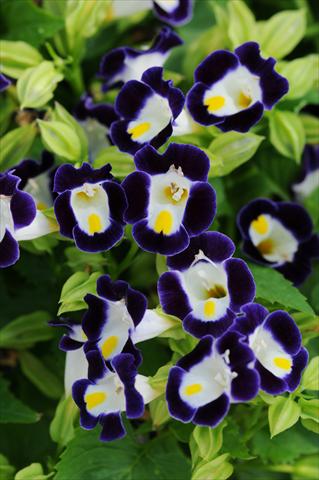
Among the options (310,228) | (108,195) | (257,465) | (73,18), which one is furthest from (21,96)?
(257,465)

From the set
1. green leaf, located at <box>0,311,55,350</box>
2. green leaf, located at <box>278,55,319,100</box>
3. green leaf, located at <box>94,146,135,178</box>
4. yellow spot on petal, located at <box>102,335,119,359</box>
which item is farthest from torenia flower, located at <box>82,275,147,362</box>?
green leaf, located at <box>278,55,319,100</box>

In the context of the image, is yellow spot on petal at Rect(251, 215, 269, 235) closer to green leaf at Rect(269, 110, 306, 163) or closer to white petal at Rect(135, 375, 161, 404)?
green leaf at Rect(269, 110, 306, 163)

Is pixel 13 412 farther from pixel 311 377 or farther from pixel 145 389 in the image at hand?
pixel 311 377

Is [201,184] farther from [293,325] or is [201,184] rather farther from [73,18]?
[73,18]

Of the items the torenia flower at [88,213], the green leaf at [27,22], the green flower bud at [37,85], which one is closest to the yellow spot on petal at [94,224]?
the torenia flower at [88,213]

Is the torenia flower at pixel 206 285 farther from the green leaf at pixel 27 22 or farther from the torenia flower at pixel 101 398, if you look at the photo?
the green leaf at pixel 27 22
